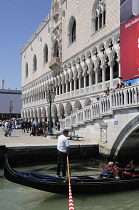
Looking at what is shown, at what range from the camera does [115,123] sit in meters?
11.1

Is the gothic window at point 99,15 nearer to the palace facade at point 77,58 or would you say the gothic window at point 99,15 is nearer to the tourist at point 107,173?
the palace facade at point 77,58

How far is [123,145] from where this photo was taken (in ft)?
37.3

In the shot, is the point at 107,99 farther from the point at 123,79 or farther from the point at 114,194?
the point at 114,194

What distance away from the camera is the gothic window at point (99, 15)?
1806 centimetres

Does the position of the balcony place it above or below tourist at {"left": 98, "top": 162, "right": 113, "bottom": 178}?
above

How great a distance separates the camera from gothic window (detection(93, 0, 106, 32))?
18062 millimetres

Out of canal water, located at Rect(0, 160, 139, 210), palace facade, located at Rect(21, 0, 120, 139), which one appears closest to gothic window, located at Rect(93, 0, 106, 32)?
palace facade, located at Rect(21, 0, 120, 139)

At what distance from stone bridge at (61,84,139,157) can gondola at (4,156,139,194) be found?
3138 mm

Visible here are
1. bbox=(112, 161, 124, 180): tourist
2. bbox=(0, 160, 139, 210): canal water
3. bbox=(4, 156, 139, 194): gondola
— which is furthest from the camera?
bbox=(112, 161, 124, 180): tourist

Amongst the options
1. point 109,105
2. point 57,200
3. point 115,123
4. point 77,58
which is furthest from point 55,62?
point 57,200

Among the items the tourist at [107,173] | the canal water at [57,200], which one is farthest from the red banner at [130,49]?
the canal water at [57,200]

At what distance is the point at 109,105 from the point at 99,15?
30.2 feet

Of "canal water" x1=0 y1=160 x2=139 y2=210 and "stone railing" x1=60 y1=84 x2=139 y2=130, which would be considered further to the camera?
"stone railing" x1=60 y1=84 x2=139 y2=130

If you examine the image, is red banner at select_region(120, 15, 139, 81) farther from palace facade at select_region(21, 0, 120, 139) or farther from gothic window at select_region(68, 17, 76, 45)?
gothic window at select_region(68, 17, 76, 45)
